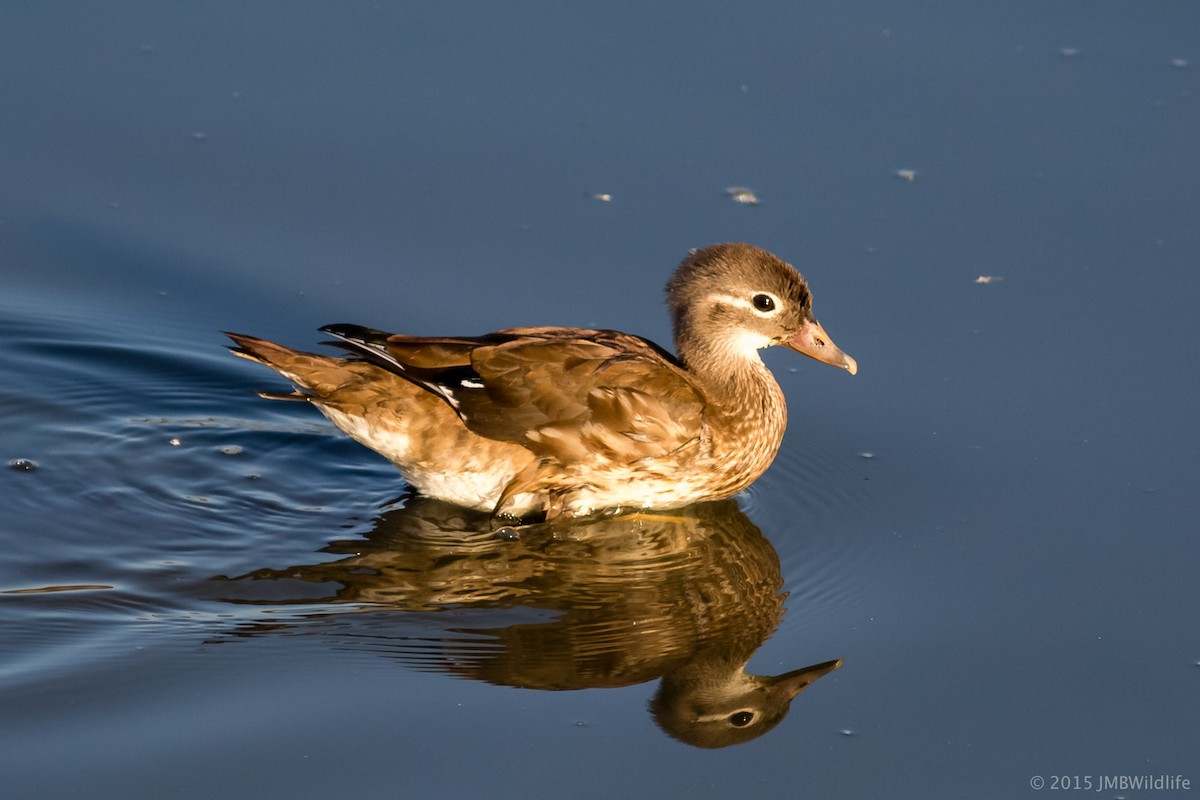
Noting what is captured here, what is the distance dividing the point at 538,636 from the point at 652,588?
0.74 m

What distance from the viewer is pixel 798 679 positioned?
7316 millimetres

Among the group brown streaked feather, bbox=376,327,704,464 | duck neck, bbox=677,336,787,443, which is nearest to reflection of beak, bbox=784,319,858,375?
duck neck, bbox=677,336,787,443

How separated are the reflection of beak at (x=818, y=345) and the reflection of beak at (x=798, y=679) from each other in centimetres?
200

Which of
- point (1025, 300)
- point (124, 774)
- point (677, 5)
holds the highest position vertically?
point (677, 5)

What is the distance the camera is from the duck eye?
29.1ft

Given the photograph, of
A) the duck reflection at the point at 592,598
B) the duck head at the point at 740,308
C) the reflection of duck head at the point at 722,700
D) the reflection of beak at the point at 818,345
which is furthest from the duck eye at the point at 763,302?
the reflection of duck head at the point at 722,700

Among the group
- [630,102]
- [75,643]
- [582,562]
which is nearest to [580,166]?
[630,102]

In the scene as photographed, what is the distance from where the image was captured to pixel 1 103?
434 inches

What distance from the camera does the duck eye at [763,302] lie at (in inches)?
349

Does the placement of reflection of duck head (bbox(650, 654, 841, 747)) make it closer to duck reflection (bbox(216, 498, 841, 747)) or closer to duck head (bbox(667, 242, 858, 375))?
duck reflection (bbox(216, 498, 841, 747))

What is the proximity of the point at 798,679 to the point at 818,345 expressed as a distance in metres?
2.24

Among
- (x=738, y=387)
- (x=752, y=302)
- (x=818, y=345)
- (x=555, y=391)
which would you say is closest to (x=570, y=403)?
(x=555, y=391)

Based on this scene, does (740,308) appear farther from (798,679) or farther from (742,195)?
(798,679)

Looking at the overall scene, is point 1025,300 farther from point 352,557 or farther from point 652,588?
point 352,557
